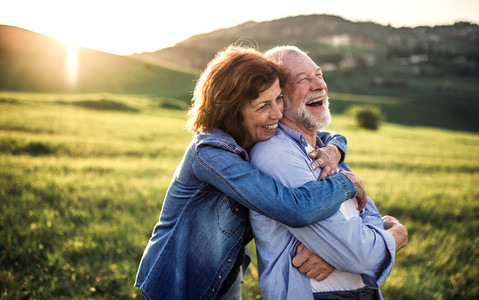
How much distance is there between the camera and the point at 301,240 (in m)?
2.13

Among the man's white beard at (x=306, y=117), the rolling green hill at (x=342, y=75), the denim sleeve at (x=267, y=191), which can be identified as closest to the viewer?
the denim sleeve at (x=267, y=191)

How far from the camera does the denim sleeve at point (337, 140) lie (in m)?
2.93

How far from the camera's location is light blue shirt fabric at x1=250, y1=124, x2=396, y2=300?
2010mm

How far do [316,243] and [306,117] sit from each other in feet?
4.16

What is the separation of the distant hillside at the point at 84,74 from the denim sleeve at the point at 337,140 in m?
30.2

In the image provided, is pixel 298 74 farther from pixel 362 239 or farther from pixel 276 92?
pixel 362 239

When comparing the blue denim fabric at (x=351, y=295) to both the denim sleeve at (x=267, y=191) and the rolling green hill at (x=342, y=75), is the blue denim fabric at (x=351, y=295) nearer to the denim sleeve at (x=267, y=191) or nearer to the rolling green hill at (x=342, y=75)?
the denim sleeve at (x=267, y=191)

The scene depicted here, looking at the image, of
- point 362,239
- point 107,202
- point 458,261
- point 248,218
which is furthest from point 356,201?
point 107,202

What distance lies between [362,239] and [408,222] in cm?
484

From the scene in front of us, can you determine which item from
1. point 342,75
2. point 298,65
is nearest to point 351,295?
point 298,65

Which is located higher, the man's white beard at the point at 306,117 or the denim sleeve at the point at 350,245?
the man's white beard at the point at 306,117

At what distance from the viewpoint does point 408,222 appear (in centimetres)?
599

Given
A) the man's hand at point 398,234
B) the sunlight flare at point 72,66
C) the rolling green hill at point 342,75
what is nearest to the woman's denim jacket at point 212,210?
the man's hand at point 398,234

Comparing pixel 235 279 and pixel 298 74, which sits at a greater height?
pixel 298 74
